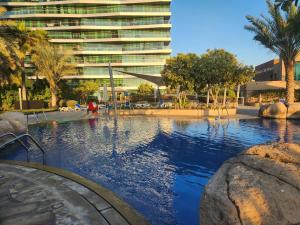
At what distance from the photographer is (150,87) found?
53.8 metres

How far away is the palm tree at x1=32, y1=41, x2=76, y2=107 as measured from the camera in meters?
39.0

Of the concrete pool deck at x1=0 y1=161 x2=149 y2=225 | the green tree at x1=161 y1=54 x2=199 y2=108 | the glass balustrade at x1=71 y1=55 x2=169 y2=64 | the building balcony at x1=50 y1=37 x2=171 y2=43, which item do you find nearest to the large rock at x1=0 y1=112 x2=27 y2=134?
the concrete pool deck at x1=0 y1=161 x2=149 y2=225

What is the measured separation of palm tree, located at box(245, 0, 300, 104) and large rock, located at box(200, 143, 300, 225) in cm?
2394

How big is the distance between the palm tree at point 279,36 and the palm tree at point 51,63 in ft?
85.1

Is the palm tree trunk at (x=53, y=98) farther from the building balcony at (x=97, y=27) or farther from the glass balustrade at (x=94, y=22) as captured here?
the glass balustrade at (x=94, y=22)

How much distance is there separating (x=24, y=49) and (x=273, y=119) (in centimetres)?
2847

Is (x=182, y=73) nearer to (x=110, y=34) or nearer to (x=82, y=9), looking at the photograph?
(x=110, y=34)

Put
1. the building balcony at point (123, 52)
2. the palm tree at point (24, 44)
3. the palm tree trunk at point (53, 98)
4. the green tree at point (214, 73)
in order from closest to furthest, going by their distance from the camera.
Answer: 1. the green tree at point (214, 73)
2. the palm tree at point (24, 44)
3. the palm tree trunk at point (53, 98)
4. the building balcony at point (123, 52)

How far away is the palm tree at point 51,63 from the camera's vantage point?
3897cm

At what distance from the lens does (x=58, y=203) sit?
4.59 m

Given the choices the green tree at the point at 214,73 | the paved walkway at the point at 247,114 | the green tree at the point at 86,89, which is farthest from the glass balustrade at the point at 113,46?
the green tree at the point at 214,73

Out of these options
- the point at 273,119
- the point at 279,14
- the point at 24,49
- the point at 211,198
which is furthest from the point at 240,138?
the point at 24,49

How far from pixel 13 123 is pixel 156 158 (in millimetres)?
7565

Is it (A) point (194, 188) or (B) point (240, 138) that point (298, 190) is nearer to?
(A) point (194, 188)
